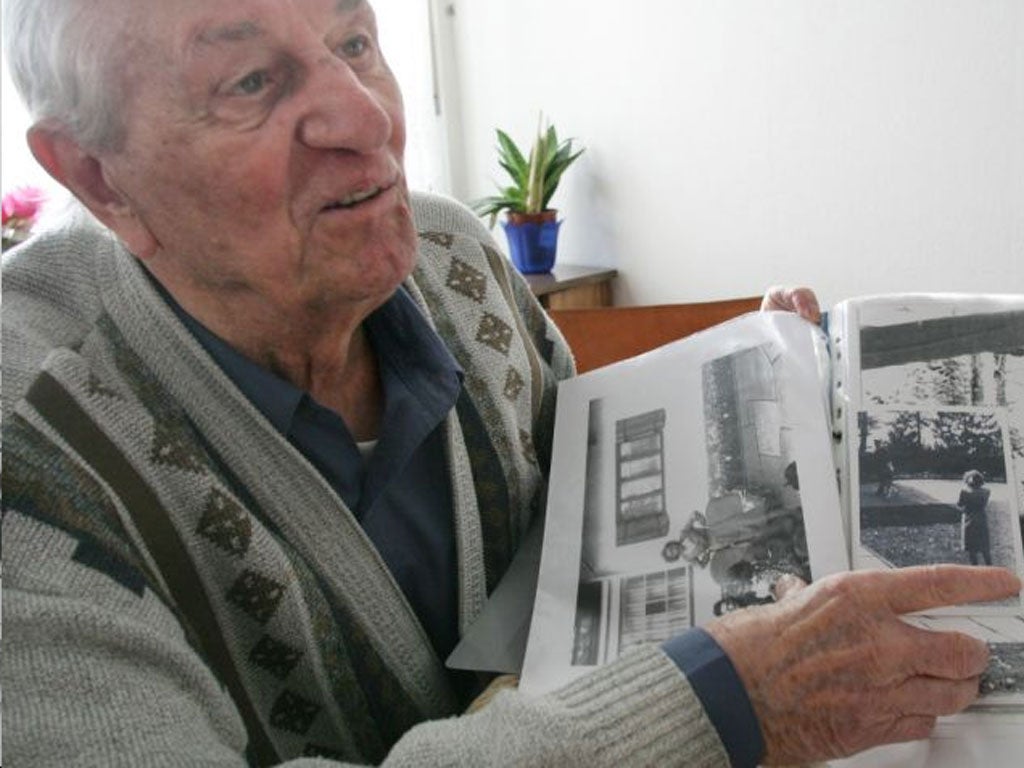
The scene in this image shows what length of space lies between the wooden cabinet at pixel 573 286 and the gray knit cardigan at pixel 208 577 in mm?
1594

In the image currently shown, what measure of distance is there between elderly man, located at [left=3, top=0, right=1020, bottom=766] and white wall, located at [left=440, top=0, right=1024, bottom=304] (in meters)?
1.09

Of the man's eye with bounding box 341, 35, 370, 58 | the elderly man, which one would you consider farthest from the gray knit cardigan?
the man's eye with bounding box 341, 35, 370, 58

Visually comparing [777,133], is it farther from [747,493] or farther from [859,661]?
[859,661]

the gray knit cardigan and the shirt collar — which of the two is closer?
the gray knit cardigan

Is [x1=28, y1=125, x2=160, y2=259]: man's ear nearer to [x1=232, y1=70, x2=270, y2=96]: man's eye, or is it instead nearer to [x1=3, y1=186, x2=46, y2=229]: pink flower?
[x1=232, y1=70, x2=270, y2=96]: man's eye

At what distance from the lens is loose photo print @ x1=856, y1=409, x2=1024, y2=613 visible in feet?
2.08

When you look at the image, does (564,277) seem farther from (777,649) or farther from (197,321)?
(777,649)

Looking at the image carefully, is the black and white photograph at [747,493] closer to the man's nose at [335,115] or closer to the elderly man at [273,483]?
the elderly man at [273,483]

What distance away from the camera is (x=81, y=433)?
0.67 meters

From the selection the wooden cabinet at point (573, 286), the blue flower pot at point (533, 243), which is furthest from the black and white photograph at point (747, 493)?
the blue flower pot at point (533, 243)

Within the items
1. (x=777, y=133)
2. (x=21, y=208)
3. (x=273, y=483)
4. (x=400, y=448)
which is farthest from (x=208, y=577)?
(x=777, y=133)

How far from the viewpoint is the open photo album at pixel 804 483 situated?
646 millimetres

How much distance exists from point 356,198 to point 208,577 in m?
0.32

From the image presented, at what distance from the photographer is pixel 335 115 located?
30.0 inches
